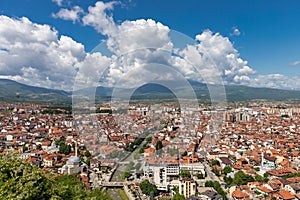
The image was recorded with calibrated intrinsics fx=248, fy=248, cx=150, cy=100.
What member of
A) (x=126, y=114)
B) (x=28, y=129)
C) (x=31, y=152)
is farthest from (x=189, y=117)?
(x=28, y=129)

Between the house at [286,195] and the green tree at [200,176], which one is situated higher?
the house at [286,195]

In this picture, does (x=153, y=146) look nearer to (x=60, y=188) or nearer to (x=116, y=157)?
(x=116, y=157)

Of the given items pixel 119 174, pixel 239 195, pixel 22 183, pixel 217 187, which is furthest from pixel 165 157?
pixel 22 183

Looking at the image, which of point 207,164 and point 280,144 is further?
point 280,144

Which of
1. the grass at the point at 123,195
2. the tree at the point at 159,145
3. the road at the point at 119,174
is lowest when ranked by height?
the grass at the point at 123,195

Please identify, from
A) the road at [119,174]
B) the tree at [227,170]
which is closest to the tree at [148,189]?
the road at [119,174]

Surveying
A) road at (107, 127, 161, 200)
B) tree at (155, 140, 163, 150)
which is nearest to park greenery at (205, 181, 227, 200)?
tree at (155, 140, 163, 150)

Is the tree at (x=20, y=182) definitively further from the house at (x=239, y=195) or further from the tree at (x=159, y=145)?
the tree at (x=159, y=145)

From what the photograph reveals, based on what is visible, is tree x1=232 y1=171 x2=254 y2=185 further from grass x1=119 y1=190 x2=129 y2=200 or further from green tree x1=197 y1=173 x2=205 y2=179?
grass x1=119 y1=190 x2=129 y2=200

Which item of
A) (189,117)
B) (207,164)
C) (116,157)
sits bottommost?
(207,164)

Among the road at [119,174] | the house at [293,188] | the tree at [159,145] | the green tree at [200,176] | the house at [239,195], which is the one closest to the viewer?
the house at [239,195]
